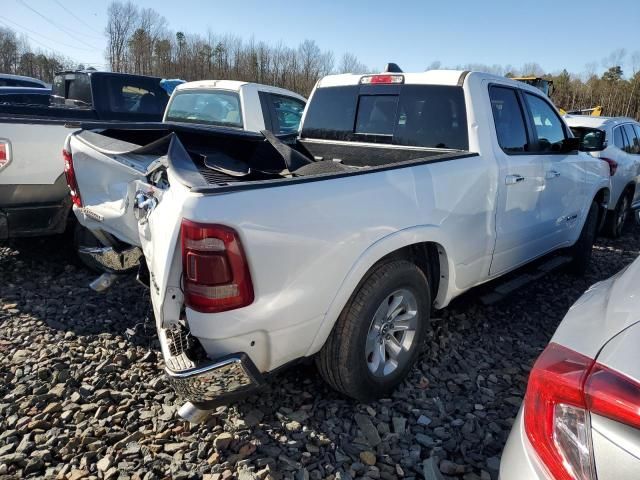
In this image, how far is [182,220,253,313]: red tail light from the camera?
71.7 inches

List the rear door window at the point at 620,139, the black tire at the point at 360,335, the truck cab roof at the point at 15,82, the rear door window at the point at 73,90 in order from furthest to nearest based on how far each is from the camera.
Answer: the truck cab roof at the point at 15,82 → the rear door window at the point at 73,90 → the rear door window at the point at 620,139 → the black tire at the point at 360,335

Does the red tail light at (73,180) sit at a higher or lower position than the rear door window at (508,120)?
lower

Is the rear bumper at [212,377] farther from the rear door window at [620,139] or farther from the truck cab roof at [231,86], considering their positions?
the rear door window at [620,139]

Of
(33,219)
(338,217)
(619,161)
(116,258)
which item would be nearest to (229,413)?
(116,258)

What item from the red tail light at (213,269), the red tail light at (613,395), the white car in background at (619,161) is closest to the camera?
the red tail light at (613,395)

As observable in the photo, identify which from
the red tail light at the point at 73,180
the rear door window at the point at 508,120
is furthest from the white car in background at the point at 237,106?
the rear door window at the point at 508,120

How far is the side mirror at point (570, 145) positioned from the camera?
13.4 ft

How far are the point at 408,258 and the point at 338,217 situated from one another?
2.73 ft

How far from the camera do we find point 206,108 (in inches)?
252

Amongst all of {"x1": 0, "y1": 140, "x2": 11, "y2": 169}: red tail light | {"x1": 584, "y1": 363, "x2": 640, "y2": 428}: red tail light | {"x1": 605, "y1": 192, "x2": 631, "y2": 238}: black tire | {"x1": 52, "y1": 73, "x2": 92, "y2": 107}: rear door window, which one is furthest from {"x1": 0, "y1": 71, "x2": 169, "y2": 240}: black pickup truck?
{"x1": 605, "y1": 192, "x2": 631, "y2": 238}: black tire

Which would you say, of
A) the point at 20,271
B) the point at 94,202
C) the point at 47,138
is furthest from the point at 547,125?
the point at 20,271

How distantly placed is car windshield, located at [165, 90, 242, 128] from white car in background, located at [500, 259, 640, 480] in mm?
5206

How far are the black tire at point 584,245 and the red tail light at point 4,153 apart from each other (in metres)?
5.40

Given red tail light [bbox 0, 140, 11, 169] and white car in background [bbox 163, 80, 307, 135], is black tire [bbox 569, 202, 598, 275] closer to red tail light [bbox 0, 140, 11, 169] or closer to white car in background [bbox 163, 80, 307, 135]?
white car in background [bbox 163, 80, 307, 135]
